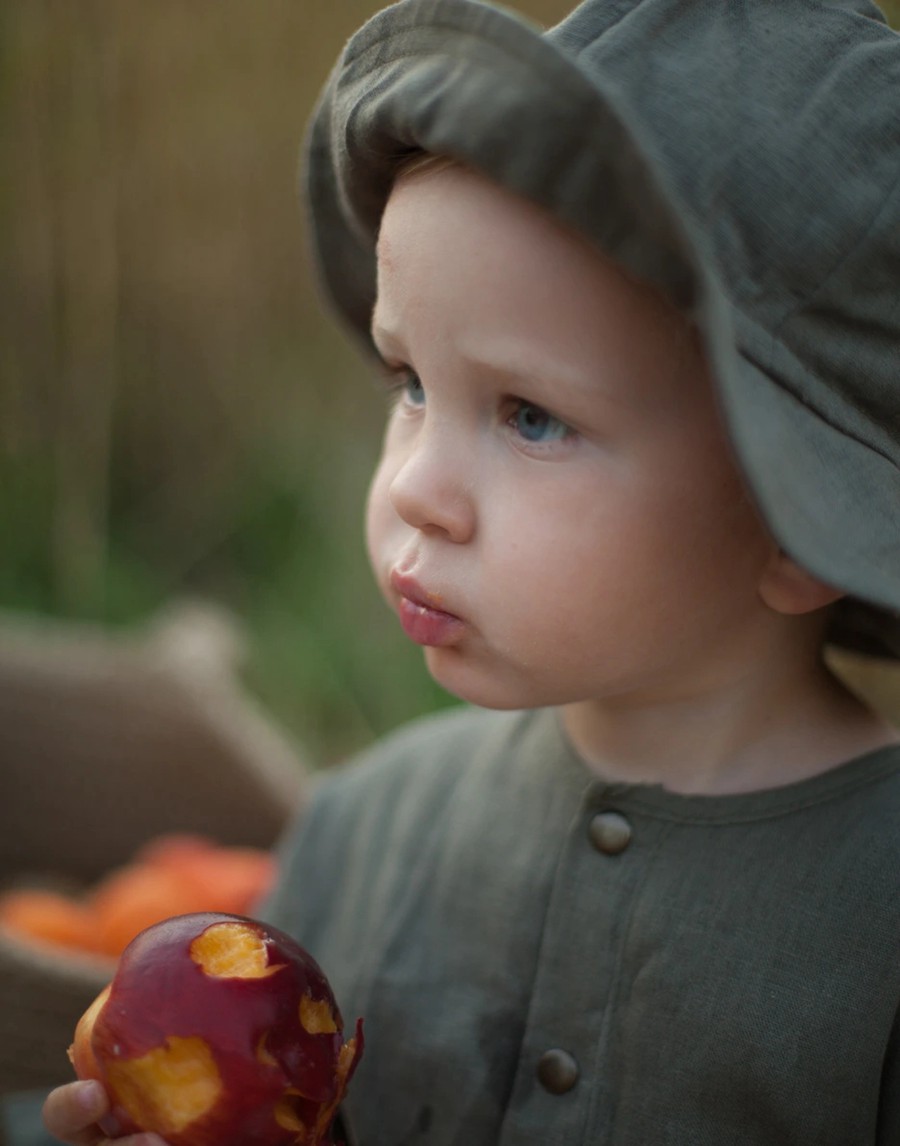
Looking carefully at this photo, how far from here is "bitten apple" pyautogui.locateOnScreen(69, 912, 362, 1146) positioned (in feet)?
2.43

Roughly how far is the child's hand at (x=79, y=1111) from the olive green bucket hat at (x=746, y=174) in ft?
1.73

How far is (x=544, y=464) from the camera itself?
758 mm

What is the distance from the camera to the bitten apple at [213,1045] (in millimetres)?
741

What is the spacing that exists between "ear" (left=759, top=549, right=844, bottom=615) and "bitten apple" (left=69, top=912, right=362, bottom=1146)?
0.39m

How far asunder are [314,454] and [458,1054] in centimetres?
212

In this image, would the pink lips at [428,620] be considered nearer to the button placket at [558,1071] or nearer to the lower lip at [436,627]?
the lower lip at [436,627]

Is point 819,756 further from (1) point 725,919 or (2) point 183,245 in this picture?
(2) point 183,245

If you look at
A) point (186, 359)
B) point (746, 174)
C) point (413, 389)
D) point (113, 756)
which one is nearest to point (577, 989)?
point (413, 389)

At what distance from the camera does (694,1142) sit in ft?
2.76

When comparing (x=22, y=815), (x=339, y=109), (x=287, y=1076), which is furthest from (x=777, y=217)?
(x=22, y=815)

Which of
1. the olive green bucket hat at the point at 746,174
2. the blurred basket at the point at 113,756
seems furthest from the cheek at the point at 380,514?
the blurred basket at the point at 113,756

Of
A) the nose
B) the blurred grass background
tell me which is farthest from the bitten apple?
the blurred grass background

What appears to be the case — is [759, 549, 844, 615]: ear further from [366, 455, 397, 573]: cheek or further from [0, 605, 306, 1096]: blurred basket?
[0, 605, 306, 1096]: blurred basket

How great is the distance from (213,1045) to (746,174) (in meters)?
0.59
